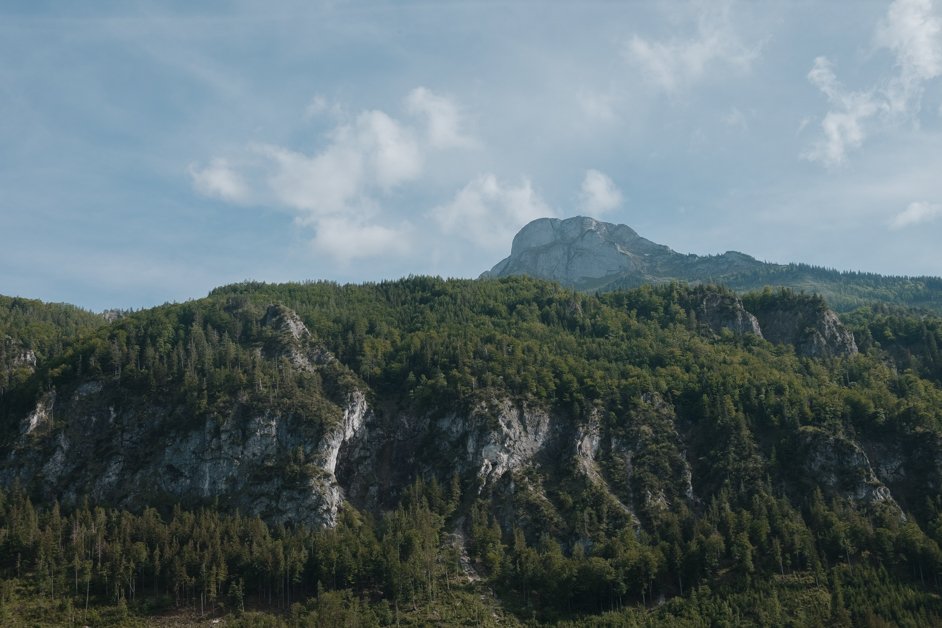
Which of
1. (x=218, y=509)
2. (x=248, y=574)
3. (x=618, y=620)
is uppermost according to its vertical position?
(x=218, y=509)

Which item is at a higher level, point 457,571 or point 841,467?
point 841,467

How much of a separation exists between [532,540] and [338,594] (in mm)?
46474

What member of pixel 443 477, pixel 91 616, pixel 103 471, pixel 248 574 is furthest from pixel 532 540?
pixel 103 471

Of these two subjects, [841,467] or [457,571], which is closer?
[457,571]

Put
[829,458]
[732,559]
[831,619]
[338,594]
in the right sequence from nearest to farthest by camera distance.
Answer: [831,619] → [338,594] → [732,559] → [829,458]

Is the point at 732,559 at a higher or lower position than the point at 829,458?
lower

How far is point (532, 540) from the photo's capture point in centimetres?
17775

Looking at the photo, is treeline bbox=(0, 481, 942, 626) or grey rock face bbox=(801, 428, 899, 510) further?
grey rock face bbox=(801, 428, 899, 510)

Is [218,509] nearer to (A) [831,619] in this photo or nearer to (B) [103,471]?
(B) [103,471]

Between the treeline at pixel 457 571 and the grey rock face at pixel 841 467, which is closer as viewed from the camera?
the treeline at pixel 457 571

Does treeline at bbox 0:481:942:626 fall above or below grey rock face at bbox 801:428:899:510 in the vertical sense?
below

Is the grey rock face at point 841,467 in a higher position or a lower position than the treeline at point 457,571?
higher

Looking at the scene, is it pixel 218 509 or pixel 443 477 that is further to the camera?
pixel 443 477

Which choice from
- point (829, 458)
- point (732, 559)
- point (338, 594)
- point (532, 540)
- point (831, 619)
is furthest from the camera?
point (829, 458)
